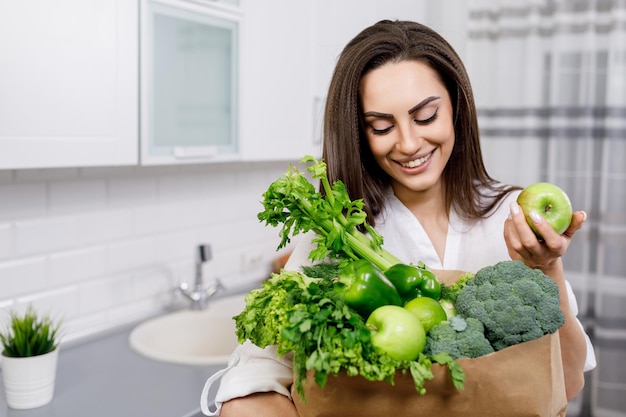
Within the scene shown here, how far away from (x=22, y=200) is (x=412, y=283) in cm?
126

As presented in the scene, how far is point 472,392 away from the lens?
2.97 feet

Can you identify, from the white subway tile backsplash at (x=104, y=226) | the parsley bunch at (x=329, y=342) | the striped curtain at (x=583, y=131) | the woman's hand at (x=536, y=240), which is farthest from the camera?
the striped curtain at (x=583, y=131)

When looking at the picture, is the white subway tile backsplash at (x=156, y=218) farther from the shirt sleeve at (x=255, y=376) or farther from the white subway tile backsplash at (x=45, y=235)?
the shirt sleeve at (x=255, y=376)

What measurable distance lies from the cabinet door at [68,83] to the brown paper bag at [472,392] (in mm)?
893

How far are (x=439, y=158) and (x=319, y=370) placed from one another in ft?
2.13

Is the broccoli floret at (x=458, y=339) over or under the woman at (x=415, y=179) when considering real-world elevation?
under

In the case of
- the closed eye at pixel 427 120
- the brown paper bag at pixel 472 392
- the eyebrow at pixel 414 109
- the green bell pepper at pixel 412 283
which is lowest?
Answer: the brown paper bag at pixel 472 392

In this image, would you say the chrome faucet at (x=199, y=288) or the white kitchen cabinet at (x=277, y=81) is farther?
the chrome faucet at (x=199, y=288)

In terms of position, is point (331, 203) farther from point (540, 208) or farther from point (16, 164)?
point (16, 164)

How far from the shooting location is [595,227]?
2.57 meters

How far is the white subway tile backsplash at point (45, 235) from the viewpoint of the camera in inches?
71.7

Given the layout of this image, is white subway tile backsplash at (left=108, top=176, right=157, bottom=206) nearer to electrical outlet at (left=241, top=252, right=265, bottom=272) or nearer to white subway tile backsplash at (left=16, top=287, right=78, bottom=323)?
white subway tile backsplash at (left=16, top=287, right=78, bottom=323)

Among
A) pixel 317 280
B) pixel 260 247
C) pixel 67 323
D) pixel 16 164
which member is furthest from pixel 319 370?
pixel 260 247

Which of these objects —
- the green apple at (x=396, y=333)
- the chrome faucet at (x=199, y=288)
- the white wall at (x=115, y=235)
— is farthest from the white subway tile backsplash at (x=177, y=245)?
the green apple at (x=396, y=333)
